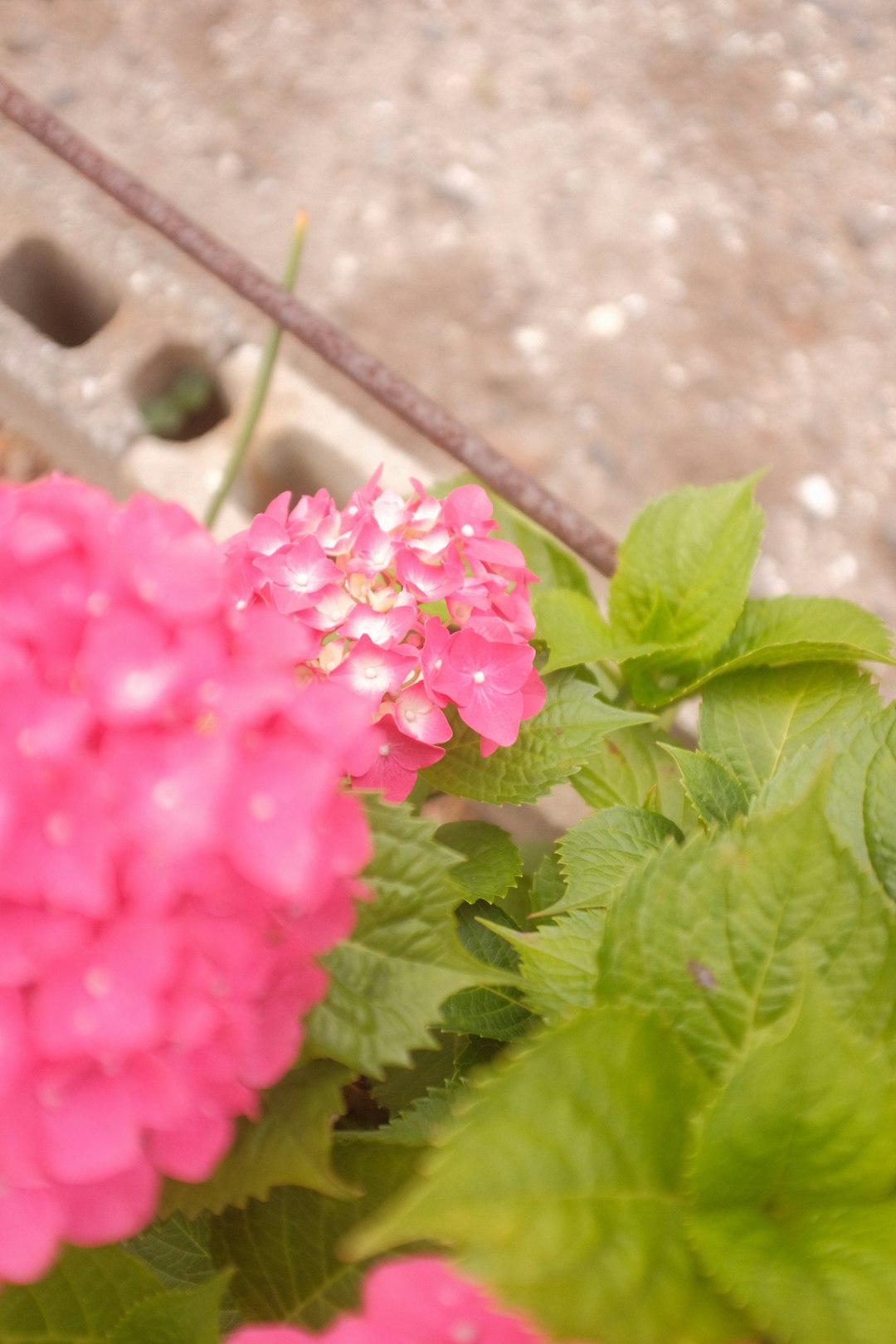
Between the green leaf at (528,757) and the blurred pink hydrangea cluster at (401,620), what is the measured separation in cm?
4

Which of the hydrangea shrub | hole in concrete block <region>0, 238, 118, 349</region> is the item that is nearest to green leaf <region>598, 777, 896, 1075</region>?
the hydrangea shrub

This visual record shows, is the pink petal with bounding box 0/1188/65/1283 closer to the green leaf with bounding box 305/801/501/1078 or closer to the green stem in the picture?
the green leaf with bounding box 305/801/501/1078

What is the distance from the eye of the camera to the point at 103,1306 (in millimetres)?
485

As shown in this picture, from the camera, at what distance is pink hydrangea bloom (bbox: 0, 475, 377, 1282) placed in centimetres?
34

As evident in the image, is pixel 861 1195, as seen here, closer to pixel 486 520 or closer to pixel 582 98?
pixel 486 520

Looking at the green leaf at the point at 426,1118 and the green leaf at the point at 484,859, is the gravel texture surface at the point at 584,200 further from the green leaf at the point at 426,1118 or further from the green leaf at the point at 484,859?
the green leaf at the point at 426,1118

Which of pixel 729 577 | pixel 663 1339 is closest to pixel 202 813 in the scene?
pixel 663 1339

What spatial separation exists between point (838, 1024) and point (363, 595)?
337 millimetres

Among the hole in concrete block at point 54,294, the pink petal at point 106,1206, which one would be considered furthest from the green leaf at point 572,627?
the hole in concrete block at point 54,294

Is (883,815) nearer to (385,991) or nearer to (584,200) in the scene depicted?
(385,991)

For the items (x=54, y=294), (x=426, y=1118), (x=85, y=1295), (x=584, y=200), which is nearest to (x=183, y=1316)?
(x=85, y=1295)

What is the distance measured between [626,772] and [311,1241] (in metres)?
0.43

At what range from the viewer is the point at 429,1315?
366 millimetres

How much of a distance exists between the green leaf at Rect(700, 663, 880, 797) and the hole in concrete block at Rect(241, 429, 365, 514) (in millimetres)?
640
